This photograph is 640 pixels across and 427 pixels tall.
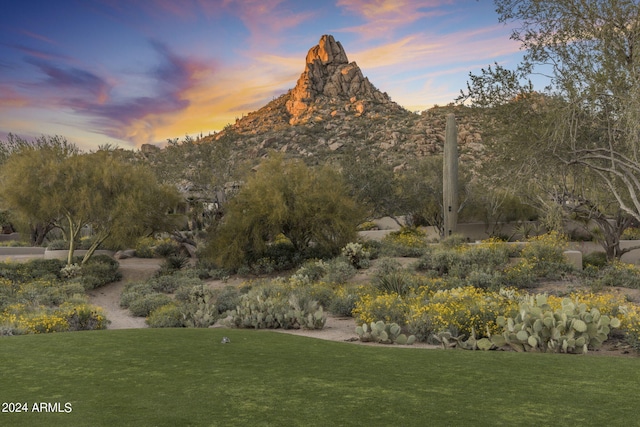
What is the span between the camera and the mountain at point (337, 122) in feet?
247

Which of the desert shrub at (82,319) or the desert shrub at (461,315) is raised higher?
the desert shrub at (461,315)

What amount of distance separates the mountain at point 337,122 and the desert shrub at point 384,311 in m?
45.6

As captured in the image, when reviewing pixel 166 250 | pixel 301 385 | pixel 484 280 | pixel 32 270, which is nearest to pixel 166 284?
pixel 32 270

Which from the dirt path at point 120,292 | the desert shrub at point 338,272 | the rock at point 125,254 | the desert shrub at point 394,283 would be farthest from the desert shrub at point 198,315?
the rock at point 125,254

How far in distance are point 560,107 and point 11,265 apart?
24282mm

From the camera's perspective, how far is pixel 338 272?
21.7 metres

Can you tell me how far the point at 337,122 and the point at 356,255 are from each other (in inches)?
2811

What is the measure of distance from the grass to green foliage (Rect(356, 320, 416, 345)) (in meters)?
2.59

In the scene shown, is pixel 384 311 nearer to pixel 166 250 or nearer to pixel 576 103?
pixel 576 103

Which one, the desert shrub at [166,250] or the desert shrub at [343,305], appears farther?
the desert shrub at [166,250]

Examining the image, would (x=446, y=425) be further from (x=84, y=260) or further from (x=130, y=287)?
(x=84, y=260)

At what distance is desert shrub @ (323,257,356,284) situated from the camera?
21.2 meters

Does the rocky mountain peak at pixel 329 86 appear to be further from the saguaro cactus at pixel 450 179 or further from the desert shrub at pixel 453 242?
the desert shrub at pixel 453 242

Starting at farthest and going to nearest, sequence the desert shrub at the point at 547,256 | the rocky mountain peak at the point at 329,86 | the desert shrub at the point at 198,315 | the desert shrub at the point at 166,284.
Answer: the rocky mountain peak at the point at 329,86
the desert shrub at the point at 166,284
the desert shrub at the point at 547,256
the desert shrub at the point at 198,315
